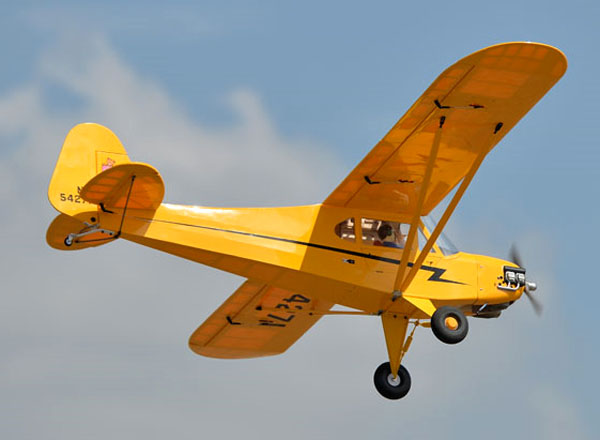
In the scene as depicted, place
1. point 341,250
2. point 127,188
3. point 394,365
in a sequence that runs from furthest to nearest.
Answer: point 394,365 → point 341,250 → point 127,188

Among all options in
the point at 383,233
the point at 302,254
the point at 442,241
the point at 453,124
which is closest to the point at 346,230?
the point at 383,233

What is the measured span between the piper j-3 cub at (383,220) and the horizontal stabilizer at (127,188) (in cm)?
2

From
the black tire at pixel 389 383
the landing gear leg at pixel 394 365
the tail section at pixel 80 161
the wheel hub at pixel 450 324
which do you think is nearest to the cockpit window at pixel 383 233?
the landing gear leg at pixel 394 365

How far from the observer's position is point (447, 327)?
16.2 meters

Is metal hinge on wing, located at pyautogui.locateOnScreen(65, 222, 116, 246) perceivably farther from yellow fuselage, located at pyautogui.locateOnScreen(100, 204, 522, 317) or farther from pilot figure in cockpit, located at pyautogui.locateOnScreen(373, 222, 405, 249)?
pilot figure in cockpit, located at pyautogui.locateOnScreen(373, 222, 405, 249)

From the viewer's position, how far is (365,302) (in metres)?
16.8

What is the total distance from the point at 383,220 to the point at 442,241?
1.07 metres

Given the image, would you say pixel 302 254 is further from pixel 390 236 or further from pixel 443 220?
pixel 443 220

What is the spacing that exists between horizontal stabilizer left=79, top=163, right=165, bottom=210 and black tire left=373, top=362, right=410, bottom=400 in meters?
4.49

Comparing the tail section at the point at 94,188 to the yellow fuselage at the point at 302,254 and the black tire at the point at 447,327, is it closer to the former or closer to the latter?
the yellow fuselage at the point at 302,254

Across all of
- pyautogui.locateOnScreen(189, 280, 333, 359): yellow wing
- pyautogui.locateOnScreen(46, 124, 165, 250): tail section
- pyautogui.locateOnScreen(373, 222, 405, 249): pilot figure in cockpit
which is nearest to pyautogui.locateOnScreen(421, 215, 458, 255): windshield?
pyautogui.locateOnScreen(373, 222, 405, 249): pilot figure in cockpit

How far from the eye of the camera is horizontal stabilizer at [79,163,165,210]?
1462cm

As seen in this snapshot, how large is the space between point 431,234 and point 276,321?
3657 mm

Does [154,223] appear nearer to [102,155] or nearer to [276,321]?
[102,155]
